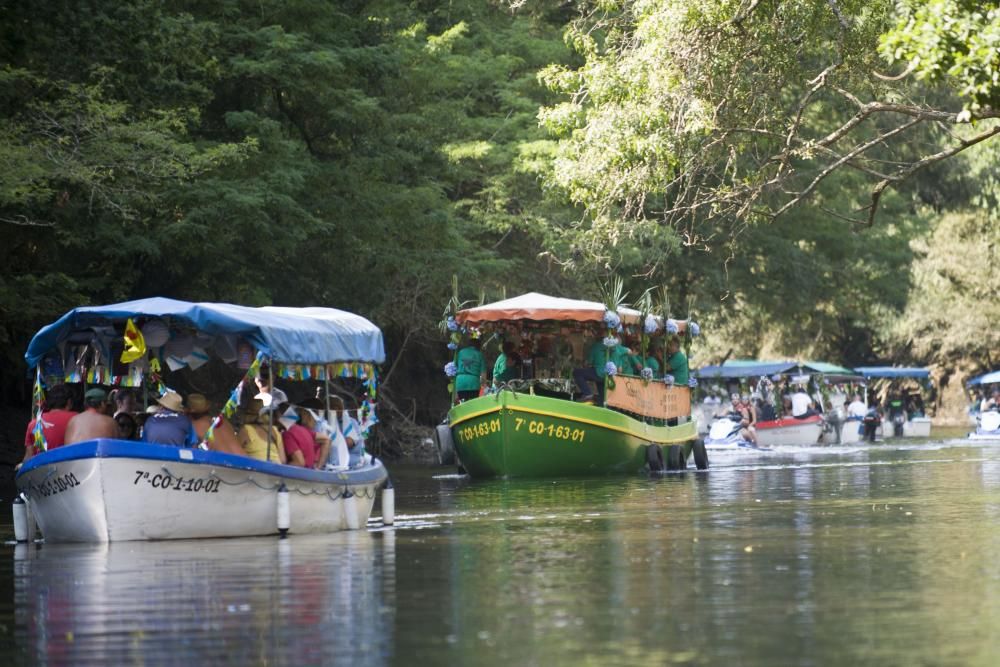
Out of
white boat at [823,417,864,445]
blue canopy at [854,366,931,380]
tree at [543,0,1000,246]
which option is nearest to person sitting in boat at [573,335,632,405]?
tree at [543,0,1000,246]

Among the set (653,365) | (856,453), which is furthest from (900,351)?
(653,365)

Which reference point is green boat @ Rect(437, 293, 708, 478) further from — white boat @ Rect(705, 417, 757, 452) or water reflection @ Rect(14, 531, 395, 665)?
white boat @ Rect(705, 417, 757, 452)

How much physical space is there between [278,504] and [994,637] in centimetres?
983

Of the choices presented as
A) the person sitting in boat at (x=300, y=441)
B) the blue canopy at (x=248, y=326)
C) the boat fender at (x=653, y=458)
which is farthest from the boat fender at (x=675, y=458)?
the person sitting in boat at (x=300, y=441)

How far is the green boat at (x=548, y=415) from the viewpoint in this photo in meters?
30.5

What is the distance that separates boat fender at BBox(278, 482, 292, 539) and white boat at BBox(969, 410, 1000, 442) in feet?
131

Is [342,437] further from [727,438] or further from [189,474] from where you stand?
[727,438]

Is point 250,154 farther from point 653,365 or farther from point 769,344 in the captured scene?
point 769,344

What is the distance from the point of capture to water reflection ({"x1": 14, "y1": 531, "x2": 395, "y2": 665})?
32.4ft

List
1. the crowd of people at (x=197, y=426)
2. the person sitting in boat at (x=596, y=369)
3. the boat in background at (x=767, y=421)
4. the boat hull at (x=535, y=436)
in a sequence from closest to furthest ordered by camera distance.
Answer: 1. the crowd of people at (x=197, y=426)
2. the boat hull at (x=535, y=436)
3. the person sitting in boat at (x=596, y=369)
4. the boat in background at (x=767, y=421)

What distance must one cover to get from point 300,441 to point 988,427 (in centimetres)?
4110

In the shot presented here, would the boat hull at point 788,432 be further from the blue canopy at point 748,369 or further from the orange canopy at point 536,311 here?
the orange canopy at point 536,311

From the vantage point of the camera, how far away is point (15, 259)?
3198 cm

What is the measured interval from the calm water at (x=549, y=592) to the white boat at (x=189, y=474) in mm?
363
